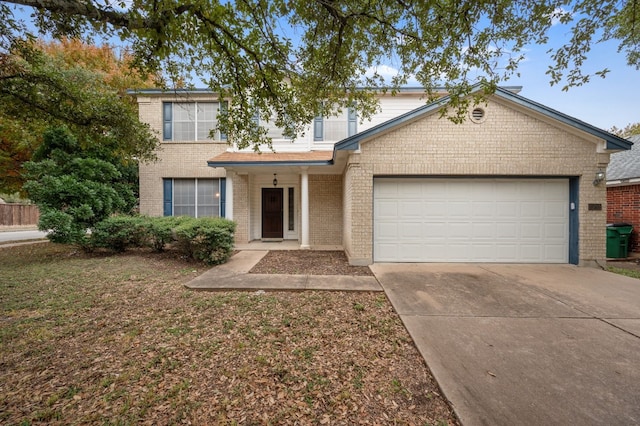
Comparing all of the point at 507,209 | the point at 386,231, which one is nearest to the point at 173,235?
the point at 386,231

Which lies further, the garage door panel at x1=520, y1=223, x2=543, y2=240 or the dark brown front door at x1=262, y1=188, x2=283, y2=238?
the dark brown front door at x1=262, y1=188, x2=283, y2=238

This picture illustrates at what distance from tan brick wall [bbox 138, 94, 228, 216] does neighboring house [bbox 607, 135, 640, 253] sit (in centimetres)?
1495

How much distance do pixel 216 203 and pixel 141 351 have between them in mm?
8177

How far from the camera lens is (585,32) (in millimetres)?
4211

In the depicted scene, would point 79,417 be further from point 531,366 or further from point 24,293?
point 24,293

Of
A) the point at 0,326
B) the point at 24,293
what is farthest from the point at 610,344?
the point at 24,293

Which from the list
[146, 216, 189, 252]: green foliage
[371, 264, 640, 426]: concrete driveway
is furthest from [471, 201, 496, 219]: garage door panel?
[146, 216, 189, 252]: green foliage

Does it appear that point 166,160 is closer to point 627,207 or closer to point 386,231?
point 386,231

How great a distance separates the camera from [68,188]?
752cm

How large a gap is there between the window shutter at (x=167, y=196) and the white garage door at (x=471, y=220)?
857cm

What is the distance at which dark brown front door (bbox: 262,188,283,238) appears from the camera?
434 inches

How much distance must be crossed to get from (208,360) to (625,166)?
15150 millimetres

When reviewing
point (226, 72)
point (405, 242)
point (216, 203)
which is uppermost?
point (226, 72)

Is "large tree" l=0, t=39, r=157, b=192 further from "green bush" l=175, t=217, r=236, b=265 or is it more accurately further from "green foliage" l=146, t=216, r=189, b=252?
"green bush" l=175, t=217, r=236, b=265
